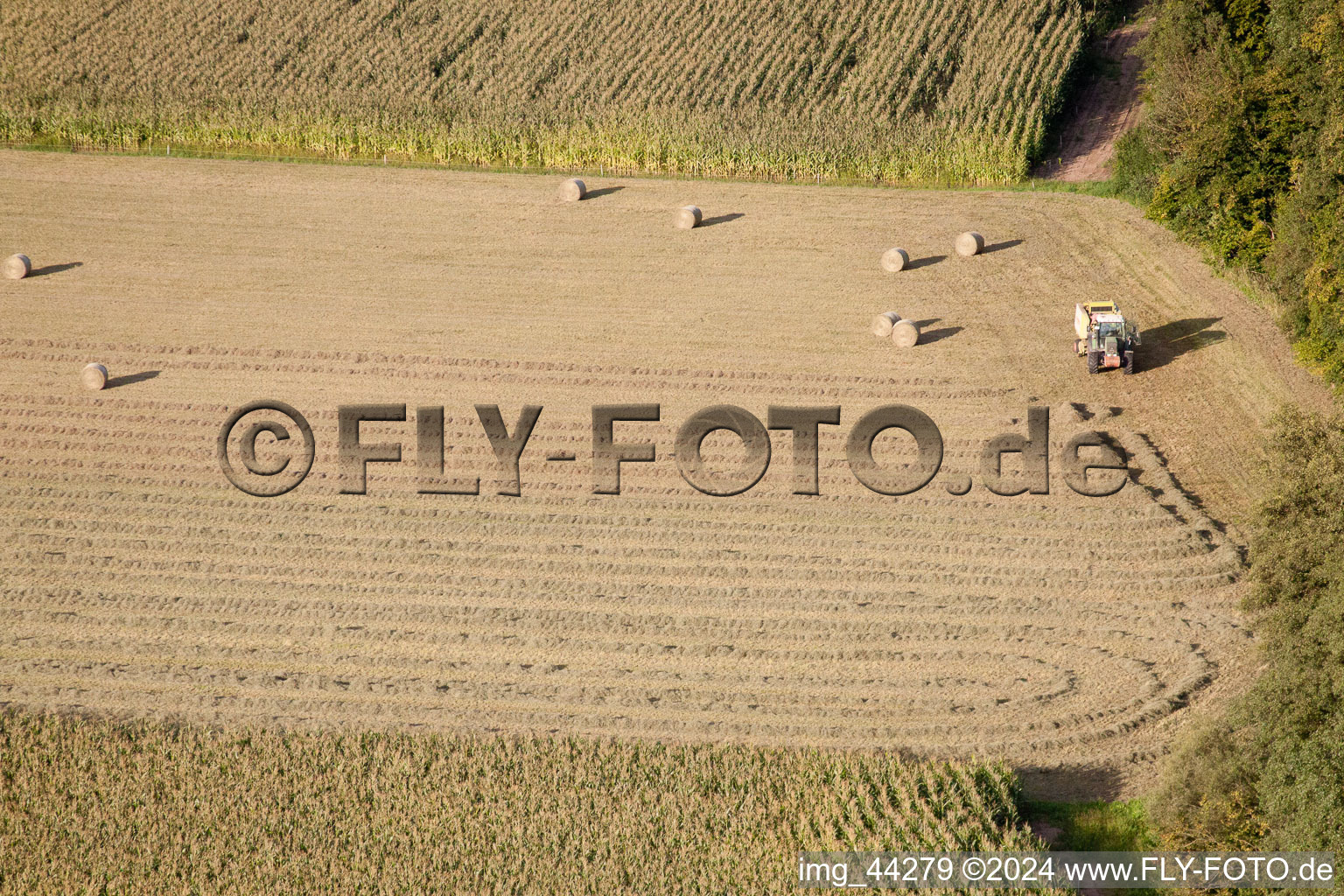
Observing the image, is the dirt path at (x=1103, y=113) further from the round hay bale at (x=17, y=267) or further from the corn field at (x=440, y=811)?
the round hay bale at (x=17, y=267)

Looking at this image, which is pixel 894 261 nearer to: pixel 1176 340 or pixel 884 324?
pixel 884 324

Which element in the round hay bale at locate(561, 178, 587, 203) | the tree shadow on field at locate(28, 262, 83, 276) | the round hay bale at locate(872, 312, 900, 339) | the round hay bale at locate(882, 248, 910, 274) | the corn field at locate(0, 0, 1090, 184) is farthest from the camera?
the corn field at locate(0, 0, 1090, 184)

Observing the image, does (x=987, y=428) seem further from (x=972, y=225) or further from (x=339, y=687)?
(x=339, y=687)

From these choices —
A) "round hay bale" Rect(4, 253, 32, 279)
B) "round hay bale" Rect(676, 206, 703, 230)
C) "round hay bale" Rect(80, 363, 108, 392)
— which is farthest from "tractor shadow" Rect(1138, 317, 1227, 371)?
"round hay bale" Rect(4, 253, 32, 279)

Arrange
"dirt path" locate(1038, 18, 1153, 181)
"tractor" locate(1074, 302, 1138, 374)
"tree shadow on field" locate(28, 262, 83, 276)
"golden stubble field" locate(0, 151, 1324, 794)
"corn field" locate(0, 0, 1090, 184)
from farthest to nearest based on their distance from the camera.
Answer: "dirt path" locate(1038, 18, 1153, 181) < "corn field" locate(0, 0, 1090, 184) < "tree shadow on field" locate(28, 262, 83, 276) < "tractor" locate(1074, 302, 1138, 374) < "golden stubble field" locate(0, 151, 1324, 794)

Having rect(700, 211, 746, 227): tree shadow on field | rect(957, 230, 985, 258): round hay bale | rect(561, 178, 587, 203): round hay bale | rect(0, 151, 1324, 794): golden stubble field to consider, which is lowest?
rect(0, 151, 1324, 794): golden stubble field

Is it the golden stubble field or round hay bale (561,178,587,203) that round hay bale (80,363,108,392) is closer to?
the golden stubble field

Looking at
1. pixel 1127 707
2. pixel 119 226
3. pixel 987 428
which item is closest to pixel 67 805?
pixel 1127 707
